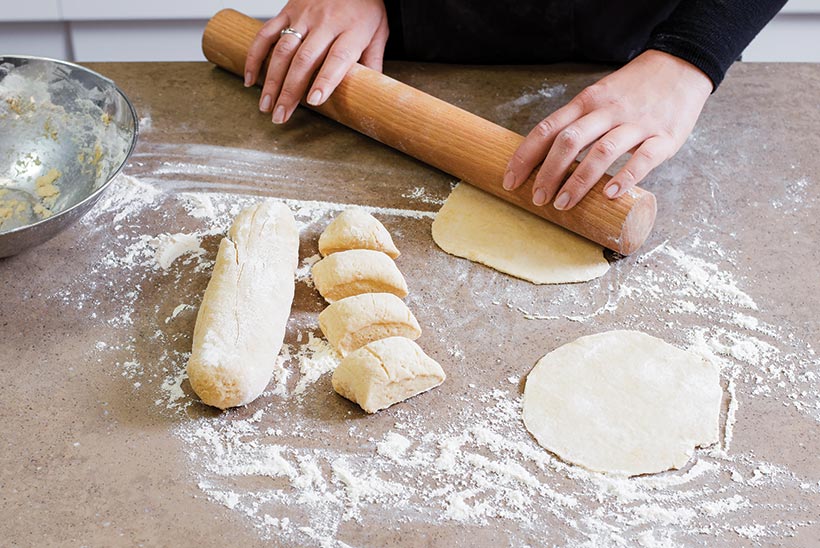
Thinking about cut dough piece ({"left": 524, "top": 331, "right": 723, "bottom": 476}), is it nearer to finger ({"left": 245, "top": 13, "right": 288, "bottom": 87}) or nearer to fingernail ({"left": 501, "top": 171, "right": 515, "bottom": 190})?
fingernail ({"left": 501, "top": 171, "right": 515, "bottom": 190})

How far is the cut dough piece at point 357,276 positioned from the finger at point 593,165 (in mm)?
337

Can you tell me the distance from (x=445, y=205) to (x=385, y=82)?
1.00 feet

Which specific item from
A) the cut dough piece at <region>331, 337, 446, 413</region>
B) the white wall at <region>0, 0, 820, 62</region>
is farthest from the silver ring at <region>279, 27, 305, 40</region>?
the white wall at <region>0, 0, 820, 62</region>

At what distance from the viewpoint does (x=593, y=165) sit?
148 cm

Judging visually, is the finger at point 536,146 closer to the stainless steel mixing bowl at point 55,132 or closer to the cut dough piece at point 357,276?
the cut dough piece at point 357,276

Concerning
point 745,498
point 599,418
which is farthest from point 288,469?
point 745,498

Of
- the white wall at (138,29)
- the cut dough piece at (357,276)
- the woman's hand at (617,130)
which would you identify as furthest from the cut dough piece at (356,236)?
the white wall at (138,29)

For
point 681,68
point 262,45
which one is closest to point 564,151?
point 681,68

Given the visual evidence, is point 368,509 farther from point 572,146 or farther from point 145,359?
point 572,146

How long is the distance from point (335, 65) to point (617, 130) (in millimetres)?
602

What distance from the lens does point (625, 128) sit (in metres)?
1.53

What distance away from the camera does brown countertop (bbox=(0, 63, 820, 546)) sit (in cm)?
110

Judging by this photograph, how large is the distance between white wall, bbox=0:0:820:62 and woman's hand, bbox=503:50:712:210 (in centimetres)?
153

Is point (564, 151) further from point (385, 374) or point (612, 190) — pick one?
point (385, 374)
